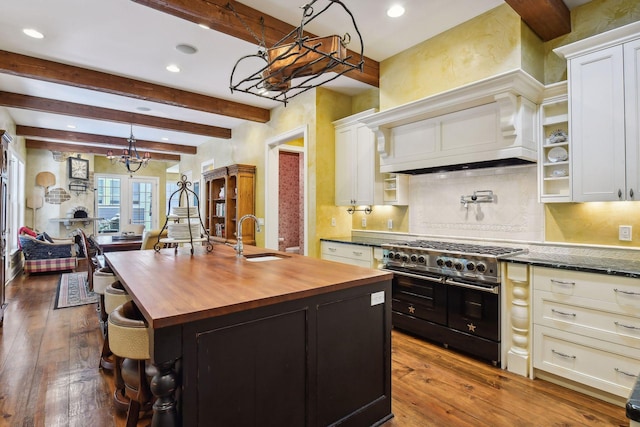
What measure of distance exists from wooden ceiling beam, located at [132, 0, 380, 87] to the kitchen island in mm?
1864

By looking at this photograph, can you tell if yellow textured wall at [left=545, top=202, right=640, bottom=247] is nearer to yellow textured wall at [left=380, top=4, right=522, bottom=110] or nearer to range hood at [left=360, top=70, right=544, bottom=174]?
range hood at [left=360, top=70, right=544, bottom=174]

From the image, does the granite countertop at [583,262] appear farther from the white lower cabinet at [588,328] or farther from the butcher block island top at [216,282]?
the butcher block island top at [216,282]

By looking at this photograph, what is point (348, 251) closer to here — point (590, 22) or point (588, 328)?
point (588, 328)

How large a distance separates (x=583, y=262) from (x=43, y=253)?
A: 27.4ft

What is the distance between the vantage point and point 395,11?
2.90m

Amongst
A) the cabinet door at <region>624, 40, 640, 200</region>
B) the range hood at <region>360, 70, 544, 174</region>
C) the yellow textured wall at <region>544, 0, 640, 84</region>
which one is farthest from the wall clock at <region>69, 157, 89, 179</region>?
the cabinet door at <region>624, 40, 640, 200</region>

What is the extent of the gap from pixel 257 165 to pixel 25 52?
3.16 meters

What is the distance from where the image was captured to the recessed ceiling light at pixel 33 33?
10.2 feet

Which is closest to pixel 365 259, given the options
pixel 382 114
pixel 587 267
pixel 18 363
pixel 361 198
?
pixel 361 198

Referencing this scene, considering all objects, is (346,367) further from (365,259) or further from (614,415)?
(365,259)

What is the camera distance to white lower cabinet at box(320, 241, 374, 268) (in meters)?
3.77

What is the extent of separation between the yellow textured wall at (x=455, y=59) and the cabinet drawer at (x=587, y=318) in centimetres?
188

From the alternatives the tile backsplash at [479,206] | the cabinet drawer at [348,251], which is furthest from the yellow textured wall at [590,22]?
the cabinet drawer at [348,251]

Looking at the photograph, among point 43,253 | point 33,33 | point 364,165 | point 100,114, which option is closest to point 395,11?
point 364,165
